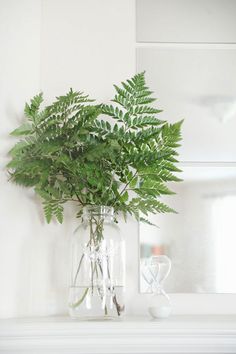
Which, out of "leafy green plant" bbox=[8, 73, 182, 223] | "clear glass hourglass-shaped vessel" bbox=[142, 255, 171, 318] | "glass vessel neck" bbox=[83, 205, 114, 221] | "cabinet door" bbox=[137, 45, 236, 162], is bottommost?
"clear glass hourglass-shaped vessel" bbox=[142, 255, 171, 318]

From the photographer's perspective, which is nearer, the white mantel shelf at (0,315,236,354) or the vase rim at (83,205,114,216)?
the white mantel shelf at (0,315,236,354)

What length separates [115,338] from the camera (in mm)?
1474

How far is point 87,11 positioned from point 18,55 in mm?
338

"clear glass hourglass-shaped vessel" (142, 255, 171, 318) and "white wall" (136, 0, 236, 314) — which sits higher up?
"white wall" (136, 0, 236, 314)

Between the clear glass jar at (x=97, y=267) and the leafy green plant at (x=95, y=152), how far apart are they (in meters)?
0.07

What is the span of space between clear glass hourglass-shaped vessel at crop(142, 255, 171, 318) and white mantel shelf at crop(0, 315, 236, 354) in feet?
0.42

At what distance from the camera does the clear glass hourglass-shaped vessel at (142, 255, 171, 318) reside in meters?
1.62

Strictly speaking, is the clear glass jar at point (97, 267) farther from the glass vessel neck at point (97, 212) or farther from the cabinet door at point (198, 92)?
the cabinet door at point (198, 92)

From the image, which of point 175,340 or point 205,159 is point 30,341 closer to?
point 175,340

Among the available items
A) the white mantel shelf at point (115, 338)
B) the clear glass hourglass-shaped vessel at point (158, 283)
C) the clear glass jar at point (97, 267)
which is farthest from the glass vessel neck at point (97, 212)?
the white mantel shelf at point (115, 338)

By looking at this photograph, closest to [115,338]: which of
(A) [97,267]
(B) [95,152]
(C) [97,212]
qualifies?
(A) [97,267]

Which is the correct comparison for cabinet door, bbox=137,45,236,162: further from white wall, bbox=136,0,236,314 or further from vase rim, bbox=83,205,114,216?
vase rim, bbox=83,205,114,216

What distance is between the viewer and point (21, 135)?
173 centimetres

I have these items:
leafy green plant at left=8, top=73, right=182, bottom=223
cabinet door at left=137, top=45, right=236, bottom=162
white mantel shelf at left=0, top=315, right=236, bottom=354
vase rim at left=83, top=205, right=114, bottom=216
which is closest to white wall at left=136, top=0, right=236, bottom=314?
cabinet door at left=137, top=45, right=236, bottom=162
